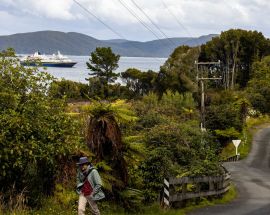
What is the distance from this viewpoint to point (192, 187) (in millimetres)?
23109

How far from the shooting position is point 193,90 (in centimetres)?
7800

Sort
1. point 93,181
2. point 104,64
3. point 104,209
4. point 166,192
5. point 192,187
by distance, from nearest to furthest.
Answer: point 93,181
point 104,209
point 166,192
point 192,187
point 104,64

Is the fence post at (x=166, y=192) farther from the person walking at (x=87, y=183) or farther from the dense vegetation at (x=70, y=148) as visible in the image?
the person walking at (x=87, y=183)

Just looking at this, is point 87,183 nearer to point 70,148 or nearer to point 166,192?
point 70,148

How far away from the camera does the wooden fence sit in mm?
18344

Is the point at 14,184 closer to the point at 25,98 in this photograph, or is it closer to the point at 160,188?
the point at 25,98

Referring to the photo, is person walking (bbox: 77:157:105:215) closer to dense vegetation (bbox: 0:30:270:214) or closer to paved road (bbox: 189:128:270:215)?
dense vegetation (bbox: 0:30:270:214)

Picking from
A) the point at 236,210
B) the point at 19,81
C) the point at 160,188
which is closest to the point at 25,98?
the point at 19,81

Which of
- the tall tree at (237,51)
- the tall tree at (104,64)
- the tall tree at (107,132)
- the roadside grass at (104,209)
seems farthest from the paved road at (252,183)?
the tall tree at (104,64)

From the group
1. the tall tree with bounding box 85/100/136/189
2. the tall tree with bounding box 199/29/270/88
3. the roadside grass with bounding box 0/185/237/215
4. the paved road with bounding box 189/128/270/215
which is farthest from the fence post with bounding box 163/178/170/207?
the tall tree with bounding box 199/29/270/88

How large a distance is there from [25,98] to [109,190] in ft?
11.9

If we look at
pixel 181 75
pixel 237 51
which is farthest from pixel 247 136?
pixel 237 51

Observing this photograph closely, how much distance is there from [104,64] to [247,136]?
2035 inches

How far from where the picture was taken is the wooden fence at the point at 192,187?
1834 centimetres
